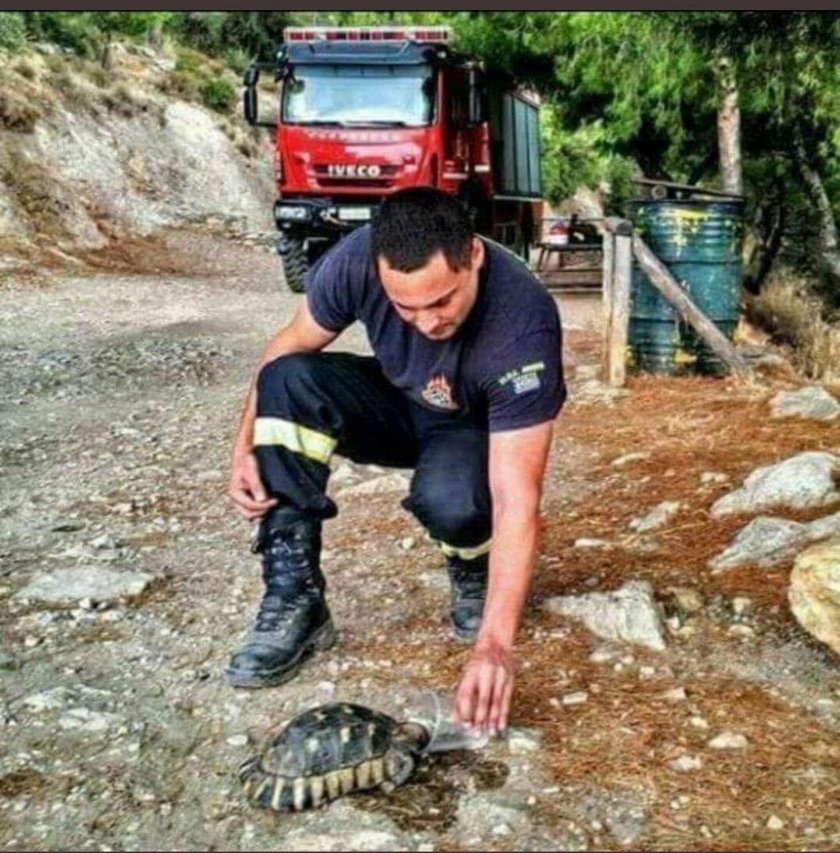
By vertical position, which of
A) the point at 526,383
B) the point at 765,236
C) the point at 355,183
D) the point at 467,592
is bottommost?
the point at 765,236

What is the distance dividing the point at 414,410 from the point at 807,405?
11.5 ft

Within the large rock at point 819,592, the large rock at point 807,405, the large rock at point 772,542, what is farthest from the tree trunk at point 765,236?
the large rock at point 819,592

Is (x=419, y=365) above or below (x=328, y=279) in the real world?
below

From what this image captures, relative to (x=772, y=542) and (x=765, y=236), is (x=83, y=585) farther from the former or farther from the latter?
(x=765, y=236)

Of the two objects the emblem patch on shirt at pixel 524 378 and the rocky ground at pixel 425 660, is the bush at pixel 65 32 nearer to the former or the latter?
the rocky ground at pixel 425 660

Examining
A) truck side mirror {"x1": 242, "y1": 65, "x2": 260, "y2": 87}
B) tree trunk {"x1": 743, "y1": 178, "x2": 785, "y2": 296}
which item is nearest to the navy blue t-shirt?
truck side mirror {"x1": 242, "y1": 65, "x2": 260, "y2": 87}

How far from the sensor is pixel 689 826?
2406mm

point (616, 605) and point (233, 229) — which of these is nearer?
point (616, 605)

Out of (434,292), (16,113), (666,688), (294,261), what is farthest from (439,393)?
(16,113)

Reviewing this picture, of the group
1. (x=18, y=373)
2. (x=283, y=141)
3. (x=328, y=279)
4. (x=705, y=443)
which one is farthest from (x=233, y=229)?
(x=328, y=279)

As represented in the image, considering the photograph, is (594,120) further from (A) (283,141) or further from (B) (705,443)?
(B) (705,443)

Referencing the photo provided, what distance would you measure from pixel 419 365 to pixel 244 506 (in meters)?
0.62

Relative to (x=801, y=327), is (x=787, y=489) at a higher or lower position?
higher

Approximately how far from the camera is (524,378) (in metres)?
2.85
